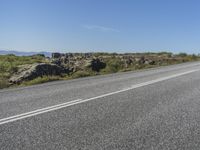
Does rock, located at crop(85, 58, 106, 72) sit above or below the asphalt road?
below

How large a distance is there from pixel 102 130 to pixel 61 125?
0.81 meters

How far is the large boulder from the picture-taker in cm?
1969

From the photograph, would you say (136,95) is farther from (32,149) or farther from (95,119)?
(32,149)

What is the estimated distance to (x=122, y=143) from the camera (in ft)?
17.8

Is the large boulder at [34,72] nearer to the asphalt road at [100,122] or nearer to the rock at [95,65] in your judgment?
the rock at [95,65]

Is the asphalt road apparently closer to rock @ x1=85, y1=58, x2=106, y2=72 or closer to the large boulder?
the large boulder

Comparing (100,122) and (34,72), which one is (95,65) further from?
(100,122)

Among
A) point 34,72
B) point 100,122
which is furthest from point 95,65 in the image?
point 100,122

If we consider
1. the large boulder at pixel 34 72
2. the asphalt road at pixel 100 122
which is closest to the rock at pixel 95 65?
the large boulder at pixel 34 72

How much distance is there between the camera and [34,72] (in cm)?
2128

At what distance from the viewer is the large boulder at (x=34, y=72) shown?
1969cm

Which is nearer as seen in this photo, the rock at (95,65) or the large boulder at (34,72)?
the large boulder at (34,72)

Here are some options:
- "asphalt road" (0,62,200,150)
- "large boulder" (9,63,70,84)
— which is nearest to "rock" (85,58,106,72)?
Answer: "large boulder" (9,63,70,84)

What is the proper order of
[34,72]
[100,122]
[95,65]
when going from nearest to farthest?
[100,122] < [34,72] < [95,65]
